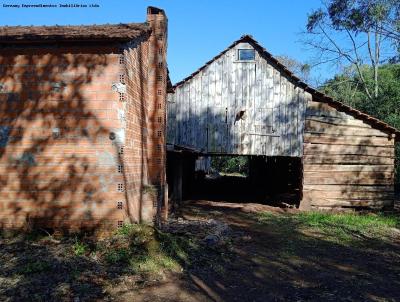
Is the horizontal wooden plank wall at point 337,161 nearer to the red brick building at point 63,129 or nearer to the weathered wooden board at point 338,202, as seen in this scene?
the weathered wooden board at point 338,202

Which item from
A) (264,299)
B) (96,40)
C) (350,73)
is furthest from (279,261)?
(350,73)

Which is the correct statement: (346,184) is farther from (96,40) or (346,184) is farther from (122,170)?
(96,40)

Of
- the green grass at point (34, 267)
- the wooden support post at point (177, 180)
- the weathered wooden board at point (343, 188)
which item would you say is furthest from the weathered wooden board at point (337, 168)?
the green grass at point (34, 267)

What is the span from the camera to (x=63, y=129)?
8.62 meters

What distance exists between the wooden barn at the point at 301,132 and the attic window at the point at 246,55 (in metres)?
0.04

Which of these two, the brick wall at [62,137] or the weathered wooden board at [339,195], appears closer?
the brick wall at [62,137]

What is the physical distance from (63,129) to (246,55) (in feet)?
32.6

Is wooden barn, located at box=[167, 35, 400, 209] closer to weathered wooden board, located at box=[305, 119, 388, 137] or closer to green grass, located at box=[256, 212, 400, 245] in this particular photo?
weathered wooden board, located at box=[305, 119, 388, 137]

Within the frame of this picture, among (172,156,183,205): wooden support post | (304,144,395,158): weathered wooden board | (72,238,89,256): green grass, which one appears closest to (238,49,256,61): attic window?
(304,144,395,158): weathered wooden board

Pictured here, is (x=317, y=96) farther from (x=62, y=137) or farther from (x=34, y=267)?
(x=34, y=267)

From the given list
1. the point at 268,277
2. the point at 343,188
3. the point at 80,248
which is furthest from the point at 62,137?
the point at 343,188

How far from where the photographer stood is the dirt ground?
6.39 meters

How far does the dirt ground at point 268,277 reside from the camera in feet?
21.0

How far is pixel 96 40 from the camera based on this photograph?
8.58 metres
